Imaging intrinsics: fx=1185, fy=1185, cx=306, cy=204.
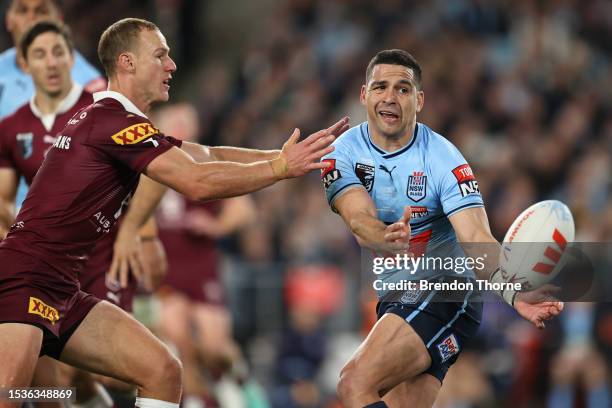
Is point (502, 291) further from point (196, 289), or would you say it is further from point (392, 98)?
point (196, 289)

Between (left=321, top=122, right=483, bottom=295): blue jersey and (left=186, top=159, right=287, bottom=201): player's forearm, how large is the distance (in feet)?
2.10

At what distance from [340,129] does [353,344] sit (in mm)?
6758

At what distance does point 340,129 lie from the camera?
6.47 meters

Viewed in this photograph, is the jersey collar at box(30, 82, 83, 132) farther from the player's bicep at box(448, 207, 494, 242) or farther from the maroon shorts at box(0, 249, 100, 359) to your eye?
the player's bicep at box(448, 207, 494, 242)

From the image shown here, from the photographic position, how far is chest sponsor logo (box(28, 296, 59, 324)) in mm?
6055

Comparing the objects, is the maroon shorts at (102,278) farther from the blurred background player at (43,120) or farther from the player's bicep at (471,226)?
the player's bicep at (471,226)

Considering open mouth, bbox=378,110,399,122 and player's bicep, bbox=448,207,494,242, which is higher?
open mouth, bbox=378,110,399,122

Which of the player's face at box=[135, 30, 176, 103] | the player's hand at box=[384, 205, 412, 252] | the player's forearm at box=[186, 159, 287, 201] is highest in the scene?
the player's face at box=[135, 30, 176, 103]

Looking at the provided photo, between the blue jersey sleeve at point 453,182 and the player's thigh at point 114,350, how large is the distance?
1738 mm

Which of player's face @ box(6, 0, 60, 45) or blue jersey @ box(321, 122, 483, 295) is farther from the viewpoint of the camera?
player's face @ box(6, 0, 60, 45)

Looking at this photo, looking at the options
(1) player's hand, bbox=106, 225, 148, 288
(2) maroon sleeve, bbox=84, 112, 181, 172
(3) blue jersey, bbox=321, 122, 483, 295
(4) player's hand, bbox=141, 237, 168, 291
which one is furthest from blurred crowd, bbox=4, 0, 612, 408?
(2) maroon sleeve, bbox=84, 112, 181, 172

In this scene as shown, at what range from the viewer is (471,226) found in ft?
20.9

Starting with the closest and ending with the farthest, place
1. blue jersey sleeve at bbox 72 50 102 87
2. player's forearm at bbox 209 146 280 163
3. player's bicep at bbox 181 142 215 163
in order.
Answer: player's bicep at bbox 181 142 215 163 < player's forearm at bbox 209 146 280 163 < blue jersey sleeve at bbox 72 50 102 87

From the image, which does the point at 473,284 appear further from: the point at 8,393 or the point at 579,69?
the point at 579,69
